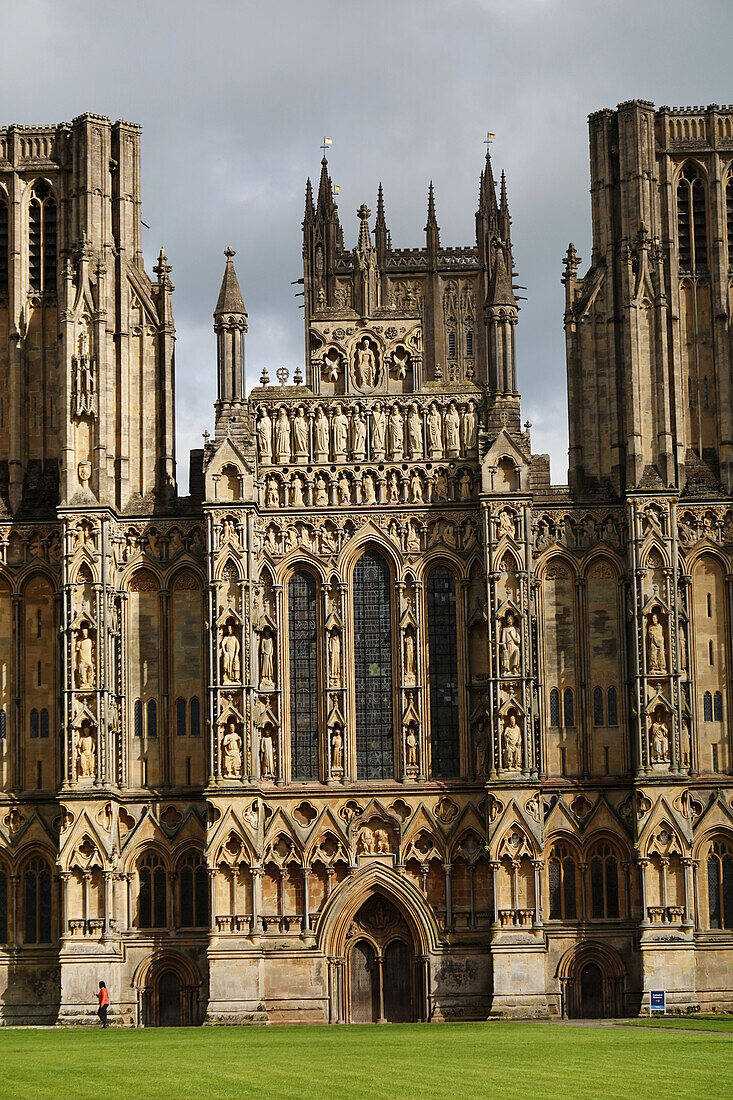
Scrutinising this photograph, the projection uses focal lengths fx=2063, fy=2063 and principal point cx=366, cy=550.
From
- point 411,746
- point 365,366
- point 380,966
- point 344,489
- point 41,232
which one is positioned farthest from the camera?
point 41,232

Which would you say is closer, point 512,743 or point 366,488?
point 512,743

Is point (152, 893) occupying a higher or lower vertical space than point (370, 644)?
lower

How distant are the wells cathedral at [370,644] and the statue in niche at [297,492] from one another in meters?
0.06

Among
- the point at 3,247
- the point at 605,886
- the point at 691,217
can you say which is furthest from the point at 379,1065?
the point at 3,247

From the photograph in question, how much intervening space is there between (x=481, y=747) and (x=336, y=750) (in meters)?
4.29

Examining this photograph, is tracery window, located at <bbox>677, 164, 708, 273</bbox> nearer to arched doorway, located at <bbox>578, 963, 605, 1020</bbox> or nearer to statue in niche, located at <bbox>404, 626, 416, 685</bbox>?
statue in niche, located at <bbox>404, 626, 416, 685</bbox>

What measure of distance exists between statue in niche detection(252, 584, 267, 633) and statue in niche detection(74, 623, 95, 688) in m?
4.80

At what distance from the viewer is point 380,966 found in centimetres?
6009

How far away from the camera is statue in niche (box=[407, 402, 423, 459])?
2467 inches

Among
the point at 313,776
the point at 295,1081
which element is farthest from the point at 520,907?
the point at 295,1081

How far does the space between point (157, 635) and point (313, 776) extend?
6368 millimetres

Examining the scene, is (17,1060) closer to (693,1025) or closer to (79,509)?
(693,1025)

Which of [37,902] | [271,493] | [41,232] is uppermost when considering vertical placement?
[41,232]

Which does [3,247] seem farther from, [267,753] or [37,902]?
[37,902]
